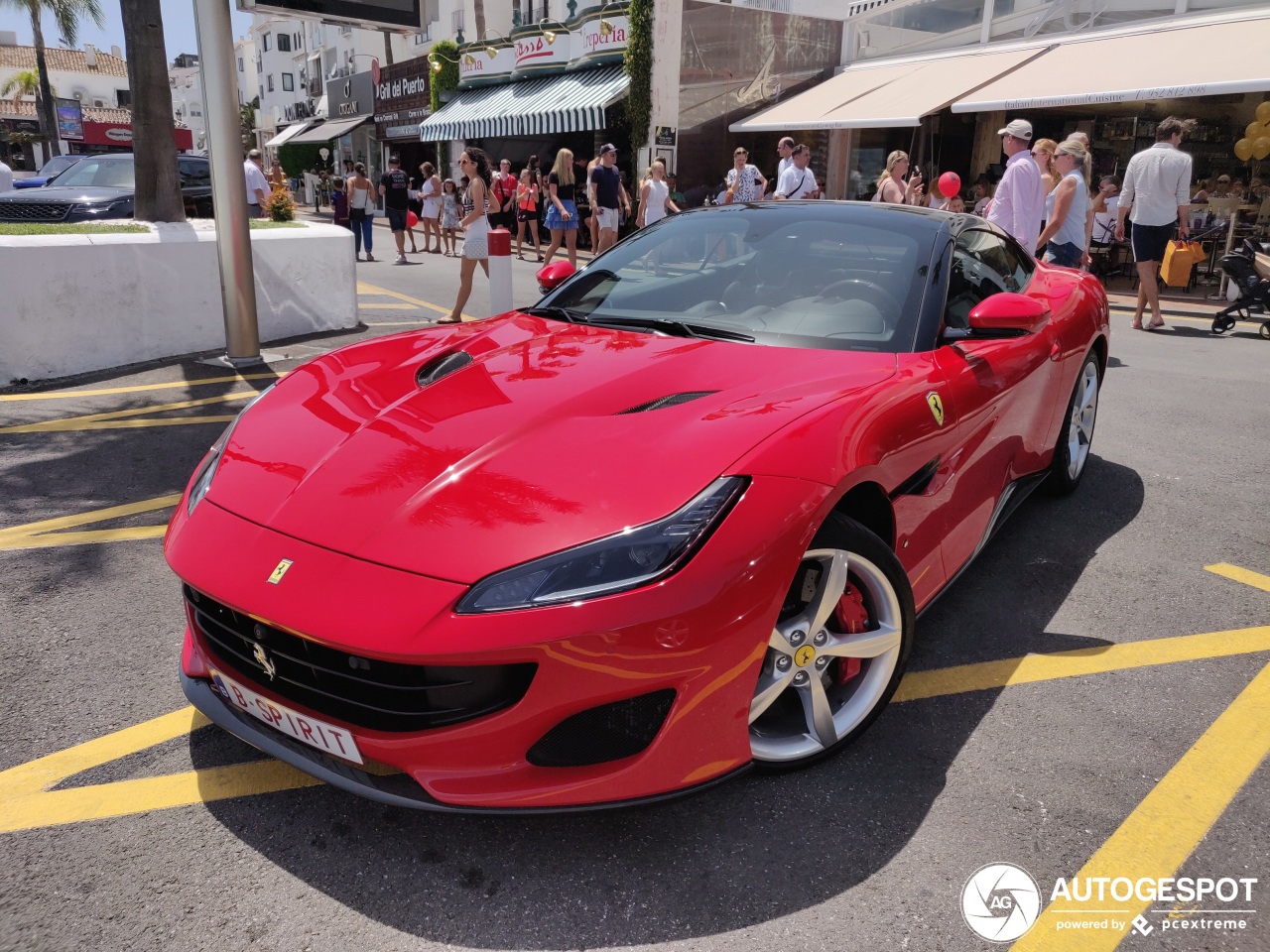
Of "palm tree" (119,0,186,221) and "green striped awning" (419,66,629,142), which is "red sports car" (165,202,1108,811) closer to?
"palm tree" (119,0,186,221)

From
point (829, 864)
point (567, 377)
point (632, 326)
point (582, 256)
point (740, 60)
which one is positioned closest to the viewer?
point (829, 864)

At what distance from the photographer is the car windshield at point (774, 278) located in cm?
285

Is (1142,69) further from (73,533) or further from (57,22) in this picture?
(57,22)

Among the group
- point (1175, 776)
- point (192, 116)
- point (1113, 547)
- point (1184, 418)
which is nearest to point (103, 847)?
point (1175, 776)

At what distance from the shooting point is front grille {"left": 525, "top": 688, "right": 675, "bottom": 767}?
1.79 meters

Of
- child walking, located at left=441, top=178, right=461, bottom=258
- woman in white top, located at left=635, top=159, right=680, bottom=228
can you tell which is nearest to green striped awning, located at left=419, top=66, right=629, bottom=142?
child walking, located at left=441, top=178, right=461, bottom=258

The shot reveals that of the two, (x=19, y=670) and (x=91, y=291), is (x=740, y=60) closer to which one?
(x=91, y=291)

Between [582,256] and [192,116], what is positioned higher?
[192,116]

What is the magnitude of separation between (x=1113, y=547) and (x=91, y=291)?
6.58 m

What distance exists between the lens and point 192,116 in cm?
8312

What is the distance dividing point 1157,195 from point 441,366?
8717mm

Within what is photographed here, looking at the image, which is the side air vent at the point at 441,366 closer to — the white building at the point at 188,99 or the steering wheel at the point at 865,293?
the steering wheel at the point at 865,293

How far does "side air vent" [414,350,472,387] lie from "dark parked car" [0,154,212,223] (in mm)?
7993

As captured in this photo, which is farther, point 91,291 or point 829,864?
point 91,291
